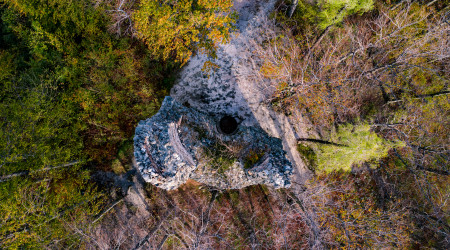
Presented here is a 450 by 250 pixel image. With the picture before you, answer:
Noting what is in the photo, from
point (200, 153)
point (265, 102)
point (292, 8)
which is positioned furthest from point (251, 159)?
point (292, 8)

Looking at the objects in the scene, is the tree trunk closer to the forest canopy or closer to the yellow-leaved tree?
the forest canopy

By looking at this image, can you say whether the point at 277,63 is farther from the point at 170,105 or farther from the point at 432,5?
the point at 432,5

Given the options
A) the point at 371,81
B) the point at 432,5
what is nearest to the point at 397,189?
the point at 371,81

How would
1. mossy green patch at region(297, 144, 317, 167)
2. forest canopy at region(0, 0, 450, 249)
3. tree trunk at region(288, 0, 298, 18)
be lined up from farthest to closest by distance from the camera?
1. mossy green patch at region(297, 144, 317, 167)
2. tree trunk at region(288, 0, 298, 18)
3. forest canopy at region(0, 0, 450, 249)

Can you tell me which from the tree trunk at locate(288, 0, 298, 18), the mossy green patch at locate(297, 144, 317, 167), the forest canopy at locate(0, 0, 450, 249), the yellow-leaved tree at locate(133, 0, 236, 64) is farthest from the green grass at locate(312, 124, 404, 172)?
the yellow-leaved tree at locate(133, 0, 236, 64)

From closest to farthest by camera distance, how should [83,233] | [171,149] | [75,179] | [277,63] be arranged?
[171,149] → [83,233] → [277,63] → [75,179]

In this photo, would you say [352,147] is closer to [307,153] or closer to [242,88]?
[307,153]

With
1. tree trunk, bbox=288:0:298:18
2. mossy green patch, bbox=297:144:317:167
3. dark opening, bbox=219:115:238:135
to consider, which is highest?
tree trunk, bbox=288:0:298:18
